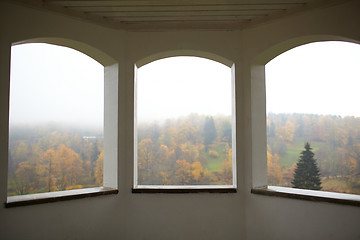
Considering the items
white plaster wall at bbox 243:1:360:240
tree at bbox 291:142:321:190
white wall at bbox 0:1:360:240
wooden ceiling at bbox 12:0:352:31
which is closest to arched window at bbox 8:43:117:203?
white wall at bbox 0:1:360:240

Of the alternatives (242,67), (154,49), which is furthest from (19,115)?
(242,67)

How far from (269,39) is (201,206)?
228cm

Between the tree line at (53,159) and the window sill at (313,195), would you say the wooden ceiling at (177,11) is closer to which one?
the window sill at (313,195)

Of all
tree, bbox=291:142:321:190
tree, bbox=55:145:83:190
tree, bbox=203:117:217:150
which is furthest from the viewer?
tree, bbox=203:117:217:150

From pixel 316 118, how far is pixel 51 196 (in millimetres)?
6190

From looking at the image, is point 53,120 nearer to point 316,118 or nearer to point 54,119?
point 54,119

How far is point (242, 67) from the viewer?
3770 mm

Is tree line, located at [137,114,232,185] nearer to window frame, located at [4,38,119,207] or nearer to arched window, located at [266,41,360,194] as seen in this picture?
arched window, located at [266,41,360,194]

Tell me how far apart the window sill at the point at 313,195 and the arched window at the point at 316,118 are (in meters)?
3.58

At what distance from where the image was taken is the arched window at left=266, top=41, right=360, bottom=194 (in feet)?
20.9

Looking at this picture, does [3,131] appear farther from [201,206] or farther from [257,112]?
[257,112]

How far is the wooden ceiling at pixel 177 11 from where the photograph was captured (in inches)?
122

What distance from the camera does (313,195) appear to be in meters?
3.14

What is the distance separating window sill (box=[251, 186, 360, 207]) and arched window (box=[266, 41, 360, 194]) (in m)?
3.58
